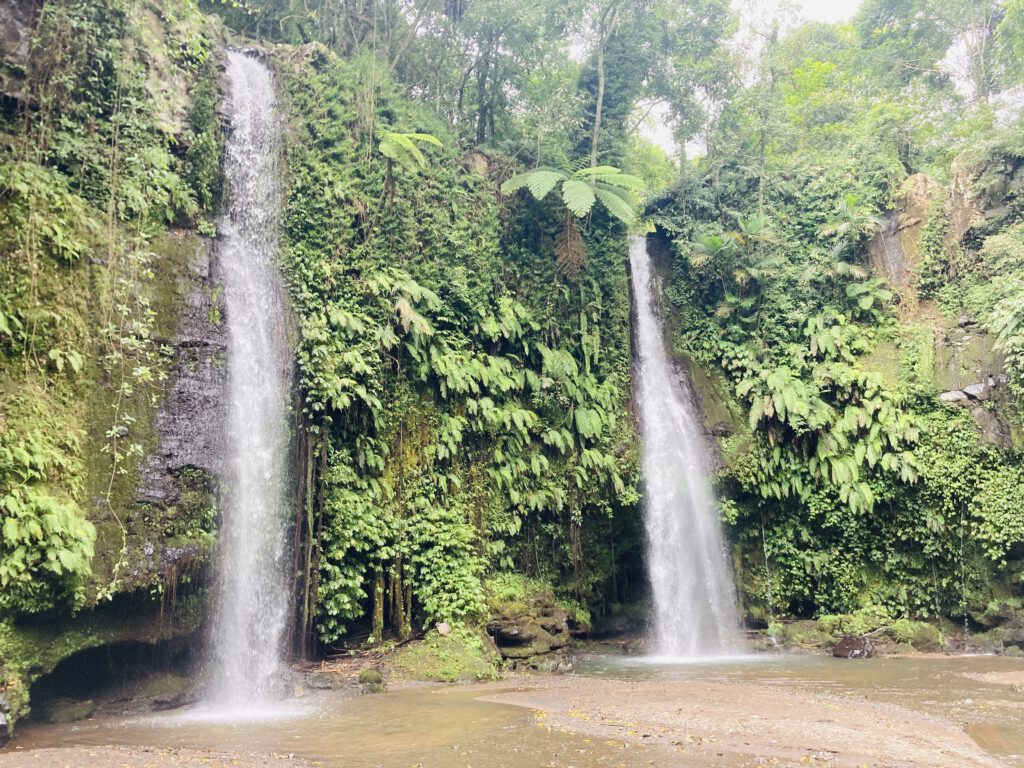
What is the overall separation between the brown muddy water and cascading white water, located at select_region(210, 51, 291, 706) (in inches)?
41.2

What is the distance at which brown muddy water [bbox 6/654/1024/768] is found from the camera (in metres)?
5.68

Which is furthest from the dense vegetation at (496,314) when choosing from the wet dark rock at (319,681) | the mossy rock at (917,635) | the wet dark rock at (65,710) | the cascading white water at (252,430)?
the wet dark rock at (319,681)

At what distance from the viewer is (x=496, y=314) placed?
47.4ft

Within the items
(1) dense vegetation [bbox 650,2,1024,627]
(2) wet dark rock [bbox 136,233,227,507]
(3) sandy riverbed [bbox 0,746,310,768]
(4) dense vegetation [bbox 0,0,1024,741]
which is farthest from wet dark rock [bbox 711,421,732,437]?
(3) sandy riverbed [bbox 0,746,310,768]

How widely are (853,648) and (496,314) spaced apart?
8894mm

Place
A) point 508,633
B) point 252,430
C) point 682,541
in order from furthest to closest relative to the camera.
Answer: point 682,541 → point 508,633 → point 252,430

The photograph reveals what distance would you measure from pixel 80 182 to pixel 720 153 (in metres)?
15.4

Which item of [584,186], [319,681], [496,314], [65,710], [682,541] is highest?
[584,186]

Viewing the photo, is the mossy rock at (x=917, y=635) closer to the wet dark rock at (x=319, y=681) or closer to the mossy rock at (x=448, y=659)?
the mossy rock at (x=448, y=659)

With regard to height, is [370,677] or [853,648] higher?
[370,677]

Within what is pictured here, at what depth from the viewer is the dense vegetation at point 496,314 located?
9258mm

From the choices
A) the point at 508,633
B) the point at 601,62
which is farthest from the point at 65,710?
the point at 601,62

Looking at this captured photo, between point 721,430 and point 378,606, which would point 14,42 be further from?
point 721,430

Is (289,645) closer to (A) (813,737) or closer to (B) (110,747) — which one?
(B) (110,747)
